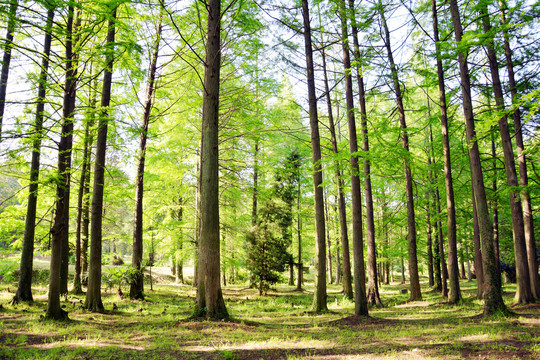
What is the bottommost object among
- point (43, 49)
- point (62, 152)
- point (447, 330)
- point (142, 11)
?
point (447, 330)

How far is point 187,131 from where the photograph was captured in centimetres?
1459

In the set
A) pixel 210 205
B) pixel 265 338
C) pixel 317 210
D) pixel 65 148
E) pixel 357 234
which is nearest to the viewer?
pixel 265 338

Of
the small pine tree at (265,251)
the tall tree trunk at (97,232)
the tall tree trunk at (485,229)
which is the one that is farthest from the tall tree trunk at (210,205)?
the small pine tree at (265,251)

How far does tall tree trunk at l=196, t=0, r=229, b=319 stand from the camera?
7.49 m

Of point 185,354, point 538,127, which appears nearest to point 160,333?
point 185,354

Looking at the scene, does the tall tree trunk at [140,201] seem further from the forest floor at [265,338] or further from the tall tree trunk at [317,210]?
the tall tree trunk at [317,210]

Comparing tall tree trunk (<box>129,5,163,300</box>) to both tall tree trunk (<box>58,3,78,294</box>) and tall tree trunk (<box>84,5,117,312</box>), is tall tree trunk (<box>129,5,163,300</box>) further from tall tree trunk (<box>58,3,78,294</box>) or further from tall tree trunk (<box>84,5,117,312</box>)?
tall tree trunk (<box>58,3,78,294</box>)

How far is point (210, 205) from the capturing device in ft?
25.3

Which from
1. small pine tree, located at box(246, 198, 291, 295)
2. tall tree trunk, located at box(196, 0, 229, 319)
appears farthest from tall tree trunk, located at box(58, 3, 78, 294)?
small pine tree, located at box(246, 198, 291, 295)

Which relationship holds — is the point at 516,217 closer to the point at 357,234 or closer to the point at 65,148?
the point at 357,234

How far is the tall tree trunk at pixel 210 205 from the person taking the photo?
7.49m

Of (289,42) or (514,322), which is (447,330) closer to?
(514,322)

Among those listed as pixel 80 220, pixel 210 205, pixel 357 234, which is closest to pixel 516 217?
pixel 357 234

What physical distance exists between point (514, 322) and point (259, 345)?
5.88 meters
